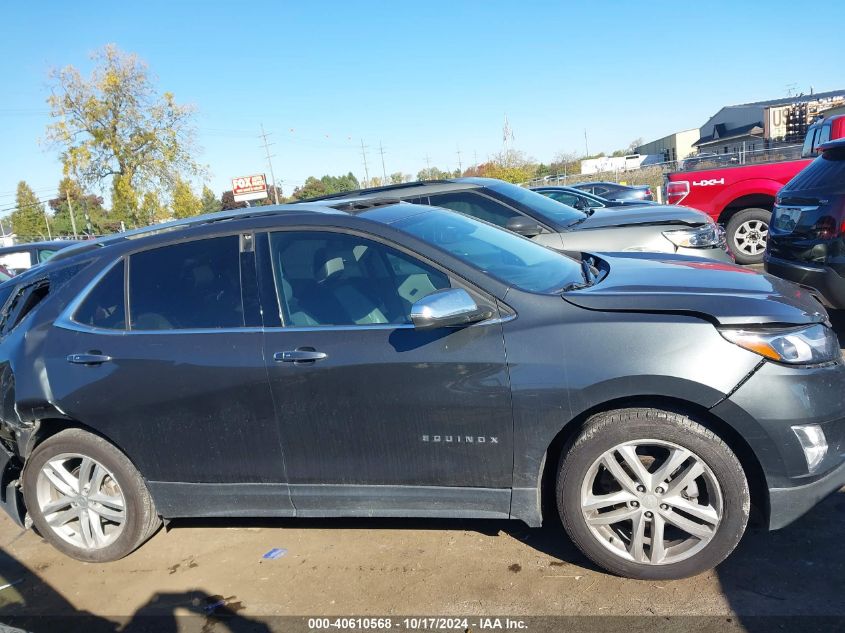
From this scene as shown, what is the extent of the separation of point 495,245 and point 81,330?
2327 mm

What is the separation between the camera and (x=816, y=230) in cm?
553

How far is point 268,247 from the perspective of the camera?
3.42 meters

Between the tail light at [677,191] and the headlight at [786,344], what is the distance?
794cm

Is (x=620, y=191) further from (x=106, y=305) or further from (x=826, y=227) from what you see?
(x=106, y=305)

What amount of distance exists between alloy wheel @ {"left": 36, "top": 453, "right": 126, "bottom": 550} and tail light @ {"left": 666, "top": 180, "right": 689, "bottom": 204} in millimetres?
9056

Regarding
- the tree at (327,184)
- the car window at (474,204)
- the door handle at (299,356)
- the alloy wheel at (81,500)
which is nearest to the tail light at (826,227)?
the car window at (474,204)

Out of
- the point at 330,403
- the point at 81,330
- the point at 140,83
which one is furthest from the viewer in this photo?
the point at 140,83

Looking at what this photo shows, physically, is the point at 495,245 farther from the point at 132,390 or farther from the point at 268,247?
the point at 132,390

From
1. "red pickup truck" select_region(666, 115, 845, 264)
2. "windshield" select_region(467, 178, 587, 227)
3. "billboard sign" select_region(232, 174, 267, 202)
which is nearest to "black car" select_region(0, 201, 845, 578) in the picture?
"windshield" select_region(467, 178, 587, 227)

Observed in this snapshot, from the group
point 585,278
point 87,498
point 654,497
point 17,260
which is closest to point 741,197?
point 585,278

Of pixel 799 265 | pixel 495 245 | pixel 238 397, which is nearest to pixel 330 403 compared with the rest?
pixel 238 397

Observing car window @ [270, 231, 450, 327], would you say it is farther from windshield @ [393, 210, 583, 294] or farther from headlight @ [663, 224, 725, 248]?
headlight @ [663, 224, 725, 248]

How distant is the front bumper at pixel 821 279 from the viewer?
17.3 ft

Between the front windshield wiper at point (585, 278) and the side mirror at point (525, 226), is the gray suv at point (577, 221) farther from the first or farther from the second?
the front windshield wiper at point (585, 278)
